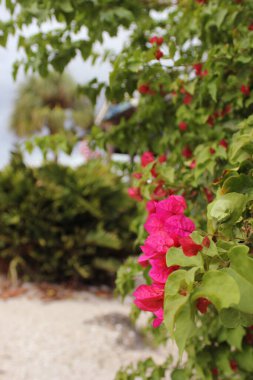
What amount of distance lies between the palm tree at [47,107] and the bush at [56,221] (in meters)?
16.1

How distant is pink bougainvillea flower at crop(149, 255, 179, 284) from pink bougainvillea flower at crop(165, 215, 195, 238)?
0.05 meters

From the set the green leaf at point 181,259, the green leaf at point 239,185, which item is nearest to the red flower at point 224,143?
the green leaf at point 239,185

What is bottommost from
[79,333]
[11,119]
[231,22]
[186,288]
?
[11,119]

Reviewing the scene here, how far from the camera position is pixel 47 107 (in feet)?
67.5

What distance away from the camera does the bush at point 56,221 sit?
4.54m

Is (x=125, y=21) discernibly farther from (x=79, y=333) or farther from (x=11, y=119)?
(x=11, y=119)

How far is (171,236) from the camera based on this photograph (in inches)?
29.3

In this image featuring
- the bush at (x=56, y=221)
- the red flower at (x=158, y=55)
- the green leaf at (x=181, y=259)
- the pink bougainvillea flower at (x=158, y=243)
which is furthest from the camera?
the bush at (x=56, y=221)

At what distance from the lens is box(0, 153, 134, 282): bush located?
454 centimetres

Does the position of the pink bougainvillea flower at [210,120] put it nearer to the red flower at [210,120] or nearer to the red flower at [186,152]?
the red flower at [210,120]

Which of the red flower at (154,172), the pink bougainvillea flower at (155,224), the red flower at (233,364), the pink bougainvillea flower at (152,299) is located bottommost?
the red flower at (233,364)

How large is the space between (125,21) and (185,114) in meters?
0.41

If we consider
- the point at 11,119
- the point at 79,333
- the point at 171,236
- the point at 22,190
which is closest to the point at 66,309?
the point at 79,333

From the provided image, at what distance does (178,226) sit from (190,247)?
0.26 ft
